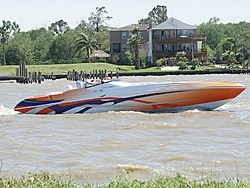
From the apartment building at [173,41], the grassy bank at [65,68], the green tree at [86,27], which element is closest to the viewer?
the grassy bank at [65,68]

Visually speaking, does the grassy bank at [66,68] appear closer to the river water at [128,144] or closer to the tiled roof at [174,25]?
the tiled roof at [174,25]

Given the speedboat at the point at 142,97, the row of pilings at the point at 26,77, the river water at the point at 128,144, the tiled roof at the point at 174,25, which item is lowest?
the row of pilings at the point at 26,77

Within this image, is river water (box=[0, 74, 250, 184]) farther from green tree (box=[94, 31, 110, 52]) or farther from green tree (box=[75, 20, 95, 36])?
green tree (box=[75, 20, 95, 36])

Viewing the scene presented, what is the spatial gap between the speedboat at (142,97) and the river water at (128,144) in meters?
0.35

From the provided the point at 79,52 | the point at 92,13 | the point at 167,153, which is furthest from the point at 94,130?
the point at 92,13

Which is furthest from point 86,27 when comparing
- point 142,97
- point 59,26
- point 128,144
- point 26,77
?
point 128,144

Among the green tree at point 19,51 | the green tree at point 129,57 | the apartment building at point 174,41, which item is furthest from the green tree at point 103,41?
the apartment building at point 174,41

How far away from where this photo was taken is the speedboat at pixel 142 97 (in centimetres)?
2147

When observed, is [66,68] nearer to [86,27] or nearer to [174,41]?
[174,41]

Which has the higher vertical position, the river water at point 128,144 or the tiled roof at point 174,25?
the tiled roof at point 174,25

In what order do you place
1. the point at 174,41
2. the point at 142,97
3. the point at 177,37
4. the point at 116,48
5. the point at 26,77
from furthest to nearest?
1. the point at 116,48
2. the point at 177,37
3. the point at 174,41
4. the point at 26,77
5. the point at 142,97

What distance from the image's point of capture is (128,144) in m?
15.6

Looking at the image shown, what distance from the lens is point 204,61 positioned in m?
86.2

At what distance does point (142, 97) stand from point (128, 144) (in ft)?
20.1
